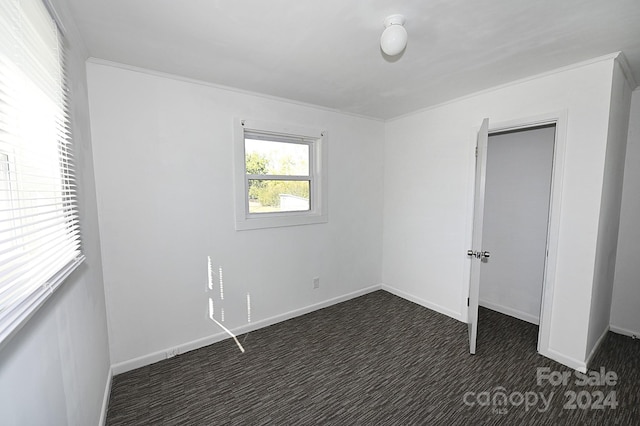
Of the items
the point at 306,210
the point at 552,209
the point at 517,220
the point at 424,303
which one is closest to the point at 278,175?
the point at 306,210

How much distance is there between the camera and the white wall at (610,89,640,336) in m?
2.62

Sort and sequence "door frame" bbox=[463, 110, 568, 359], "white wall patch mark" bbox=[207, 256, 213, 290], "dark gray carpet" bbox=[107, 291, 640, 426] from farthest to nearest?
"white wall patch mark" bbox=[207, 256, 213, 290]
"door frame" bbox=[463, 110, 568, 359]
"dark gray carpet" bbox=[107, 291, 640, 426]

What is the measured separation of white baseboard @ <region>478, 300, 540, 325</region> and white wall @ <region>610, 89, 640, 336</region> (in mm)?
683

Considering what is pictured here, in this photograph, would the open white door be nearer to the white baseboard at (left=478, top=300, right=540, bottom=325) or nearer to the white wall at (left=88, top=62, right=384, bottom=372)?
the white baseboard at (left=478, top=300, right=540, bottom=325)

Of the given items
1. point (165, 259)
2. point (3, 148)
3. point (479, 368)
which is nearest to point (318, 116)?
point (165, 259)

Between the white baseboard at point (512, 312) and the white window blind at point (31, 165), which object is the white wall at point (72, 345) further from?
the white baseboard at point (512, 312)

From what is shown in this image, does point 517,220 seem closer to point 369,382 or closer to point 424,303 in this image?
point 424,303

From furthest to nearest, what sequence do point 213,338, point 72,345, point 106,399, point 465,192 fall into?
1. point 465,192
2. point 213,338
3. point 106,399
4. point 72,345

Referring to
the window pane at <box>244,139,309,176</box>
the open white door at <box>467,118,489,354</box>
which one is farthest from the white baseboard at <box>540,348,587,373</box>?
the window pane at <box>244,139,309,176</box>

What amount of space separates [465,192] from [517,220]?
0.82 metres

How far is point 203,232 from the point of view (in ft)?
8.41

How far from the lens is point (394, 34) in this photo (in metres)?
1.53

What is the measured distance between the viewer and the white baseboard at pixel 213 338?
2.28 metres

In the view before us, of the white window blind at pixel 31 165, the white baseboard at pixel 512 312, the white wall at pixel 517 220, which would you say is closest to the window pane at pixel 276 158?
the white window blind at pixel 31 165
